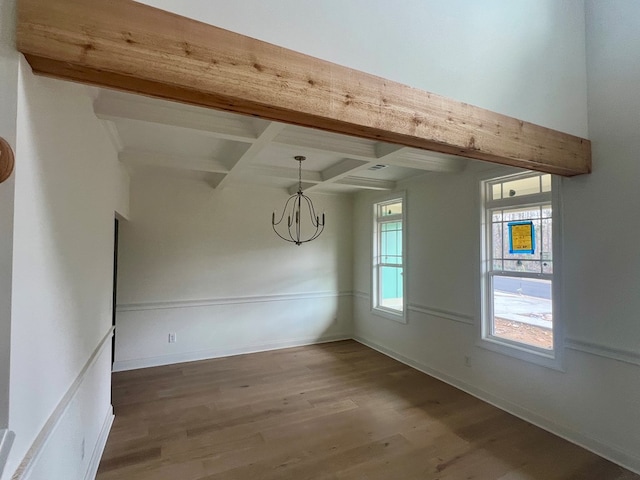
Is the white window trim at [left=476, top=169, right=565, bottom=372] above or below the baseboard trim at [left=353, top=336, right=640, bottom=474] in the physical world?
above

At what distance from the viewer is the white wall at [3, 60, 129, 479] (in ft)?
3.60

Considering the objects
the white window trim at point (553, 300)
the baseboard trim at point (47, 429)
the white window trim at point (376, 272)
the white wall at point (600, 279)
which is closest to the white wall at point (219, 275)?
the white window trim at point (376, 272)

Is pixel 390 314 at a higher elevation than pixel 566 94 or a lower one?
lower

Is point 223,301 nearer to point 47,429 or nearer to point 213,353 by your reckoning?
point 213,353

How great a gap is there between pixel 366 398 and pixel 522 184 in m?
2.73

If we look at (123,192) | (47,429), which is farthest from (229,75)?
(123,192)

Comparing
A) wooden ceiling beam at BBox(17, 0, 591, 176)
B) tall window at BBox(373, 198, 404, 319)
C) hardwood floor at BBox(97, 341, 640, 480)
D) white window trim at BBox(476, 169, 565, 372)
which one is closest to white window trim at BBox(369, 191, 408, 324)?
tall window at BBox(373, 198, 404, 319)

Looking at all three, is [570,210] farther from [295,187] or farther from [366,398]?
[295,187]

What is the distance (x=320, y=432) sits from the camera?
2730mm

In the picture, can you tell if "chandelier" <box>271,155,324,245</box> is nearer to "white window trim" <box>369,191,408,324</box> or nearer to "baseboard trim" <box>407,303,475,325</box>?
"white window trim" <box>369,191,408,324</box>

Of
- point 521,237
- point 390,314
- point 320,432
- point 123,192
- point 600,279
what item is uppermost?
point 123,192

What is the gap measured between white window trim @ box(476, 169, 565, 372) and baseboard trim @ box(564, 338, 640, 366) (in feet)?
0.27

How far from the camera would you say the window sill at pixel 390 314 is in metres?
4.51

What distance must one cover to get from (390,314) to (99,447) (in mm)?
3662
